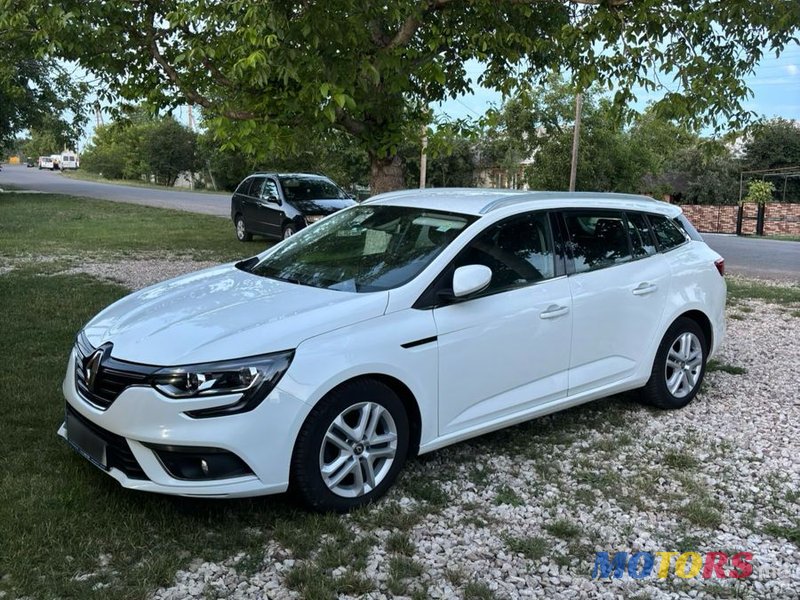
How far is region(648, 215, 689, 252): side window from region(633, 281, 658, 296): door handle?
1.33 feet

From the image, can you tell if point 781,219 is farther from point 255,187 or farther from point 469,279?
point 469,279

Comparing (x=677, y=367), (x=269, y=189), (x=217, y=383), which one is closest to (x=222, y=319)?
(x=217, y=383)

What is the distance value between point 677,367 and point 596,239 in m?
1.26

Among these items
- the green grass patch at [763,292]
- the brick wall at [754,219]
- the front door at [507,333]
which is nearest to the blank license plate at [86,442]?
the front door at [507,333]

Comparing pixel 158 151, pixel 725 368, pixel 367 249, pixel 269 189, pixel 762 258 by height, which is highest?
pixel 158 151

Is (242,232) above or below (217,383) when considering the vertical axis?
above

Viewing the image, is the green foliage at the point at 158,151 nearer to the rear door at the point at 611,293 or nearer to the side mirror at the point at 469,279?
the rear door at the point at 611,293

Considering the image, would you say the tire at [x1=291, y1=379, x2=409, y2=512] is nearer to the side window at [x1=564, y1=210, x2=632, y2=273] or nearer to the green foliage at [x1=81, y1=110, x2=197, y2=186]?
the side window at [x1=564, y1=210, x2=632, y2=273]

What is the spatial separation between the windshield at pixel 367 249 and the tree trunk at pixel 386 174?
12.5 feet

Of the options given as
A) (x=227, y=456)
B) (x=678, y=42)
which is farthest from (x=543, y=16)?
(x=227, y=456)

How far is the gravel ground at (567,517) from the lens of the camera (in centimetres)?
301

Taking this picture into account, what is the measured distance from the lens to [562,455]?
14.4 feet

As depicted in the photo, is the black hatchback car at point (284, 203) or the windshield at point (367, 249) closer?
the windshield at point (367, 249)

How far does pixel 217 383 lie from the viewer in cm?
316
